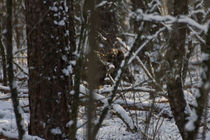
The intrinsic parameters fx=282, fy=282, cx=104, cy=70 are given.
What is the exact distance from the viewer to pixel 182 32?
328cm

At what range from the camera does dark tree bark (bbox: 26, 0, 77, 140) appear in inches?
125

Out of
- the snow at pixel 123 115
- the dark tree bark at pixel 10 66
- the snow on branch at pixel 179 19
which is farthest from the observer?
the snow at pixel 123 115

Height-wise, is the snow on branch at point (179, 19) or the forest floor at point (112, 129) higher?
the snow on branch at point (179, 19)

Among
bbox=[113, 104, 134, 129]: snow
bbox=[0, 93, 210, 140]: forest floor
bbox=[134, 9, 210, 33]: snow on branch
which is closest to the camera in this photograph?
bbox=[134, 9, 210, 33]: snow on branch

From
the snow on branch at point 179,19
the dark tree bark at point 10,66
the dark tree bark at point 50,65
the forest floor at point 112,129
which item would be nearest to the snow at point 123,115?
the forest floor at point 112,129

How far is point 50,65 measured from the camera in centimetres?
319

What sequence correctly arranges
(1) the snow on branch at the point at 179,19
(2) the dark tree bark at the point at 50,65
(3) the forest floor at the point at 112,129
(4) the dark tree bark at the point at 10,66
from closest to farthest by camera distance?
(1) the snow on branch at the point at 179,19 < (4) the dark tree bark at the point at 10,66 < (2) the dark tree bark at the point at 50,65 < (3) the forest floor at the point at 112,129

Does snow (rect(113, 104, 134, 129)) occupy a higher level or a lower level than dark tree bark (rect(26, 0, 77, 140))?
lower

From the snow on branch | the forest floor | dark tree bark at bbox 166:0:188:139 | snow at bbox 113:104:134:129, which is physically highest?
the snow on branch

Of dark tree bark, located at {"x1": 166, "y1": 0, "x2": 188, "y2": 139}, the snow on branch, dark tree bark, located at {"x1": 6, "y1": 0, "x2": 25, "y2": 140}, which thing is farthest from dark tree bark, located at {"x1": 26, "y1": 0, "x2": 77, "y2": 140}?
the snow on branch

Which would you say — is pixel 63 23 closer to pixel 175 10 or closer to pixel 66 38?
pixel 66 38

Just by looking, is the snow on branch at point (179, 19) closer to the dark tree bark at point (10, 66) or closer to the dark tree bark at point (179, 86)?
the dark tree bark at point (10, 66)

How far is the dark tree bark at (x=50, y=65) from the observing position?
3.17 meters

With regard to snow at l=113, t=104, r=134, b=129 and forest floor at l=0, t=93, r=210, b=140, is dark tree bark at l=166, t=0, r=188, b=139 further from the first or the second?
snow at l=113, t=104, r=134, b=129
